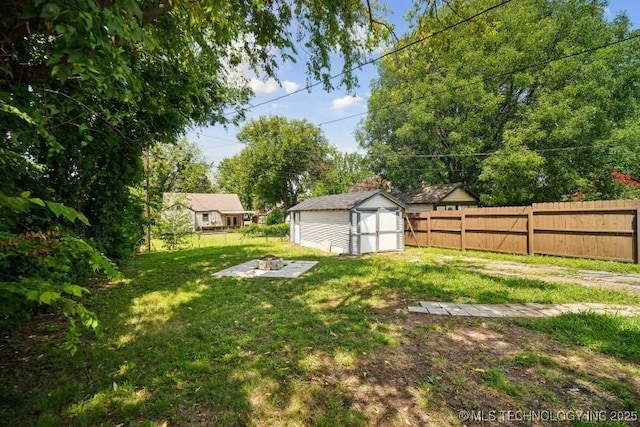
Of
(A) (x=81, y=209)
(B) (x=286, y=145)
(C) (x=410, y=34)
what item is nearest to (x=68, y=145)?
(A) (x=81, y=209)

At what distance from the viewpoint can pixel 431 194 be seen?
19328 millimetres

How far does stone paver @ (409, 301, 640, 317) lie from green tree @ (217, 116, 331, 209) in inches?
957

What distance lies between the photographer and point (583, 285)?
611cm

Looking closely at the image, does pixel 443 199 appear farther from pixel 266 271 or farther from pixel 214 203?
pixel 214 203

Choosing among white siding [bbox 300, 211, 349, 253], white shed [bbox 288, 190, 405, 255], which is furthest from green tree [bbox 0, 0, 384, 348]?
white siding [bbox 300, 211, 349, 253]

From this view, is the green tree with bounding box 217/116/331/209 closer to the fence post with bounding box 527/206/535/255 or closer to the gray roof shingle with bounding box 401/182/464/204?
the gray roof shingle with bounding box 401/182/464/204

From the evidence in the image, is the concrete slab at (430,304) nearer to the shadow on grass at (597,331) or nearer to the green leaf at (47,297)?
the shadow on grass at (597,331)

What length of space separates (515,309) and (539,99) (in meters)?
14.8

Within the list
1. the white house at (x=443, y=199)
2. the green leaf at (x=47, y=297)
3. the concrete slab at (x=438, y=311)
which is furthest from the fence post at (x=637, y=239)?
the green leaf at (x=47, y=297)

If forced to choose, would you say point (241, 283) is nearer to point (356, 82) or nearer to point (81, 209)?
point (81, 209)

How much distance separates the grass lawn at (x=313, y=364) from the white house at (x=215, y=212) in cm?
3024

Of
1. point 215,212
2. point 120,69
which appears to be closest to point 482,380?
point 120,69

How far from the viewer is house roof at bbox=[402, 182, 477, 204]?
18572 millimetres

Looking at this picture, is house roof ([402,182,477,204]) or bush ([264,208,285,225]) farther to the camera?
bush ([264,208,285,225])
